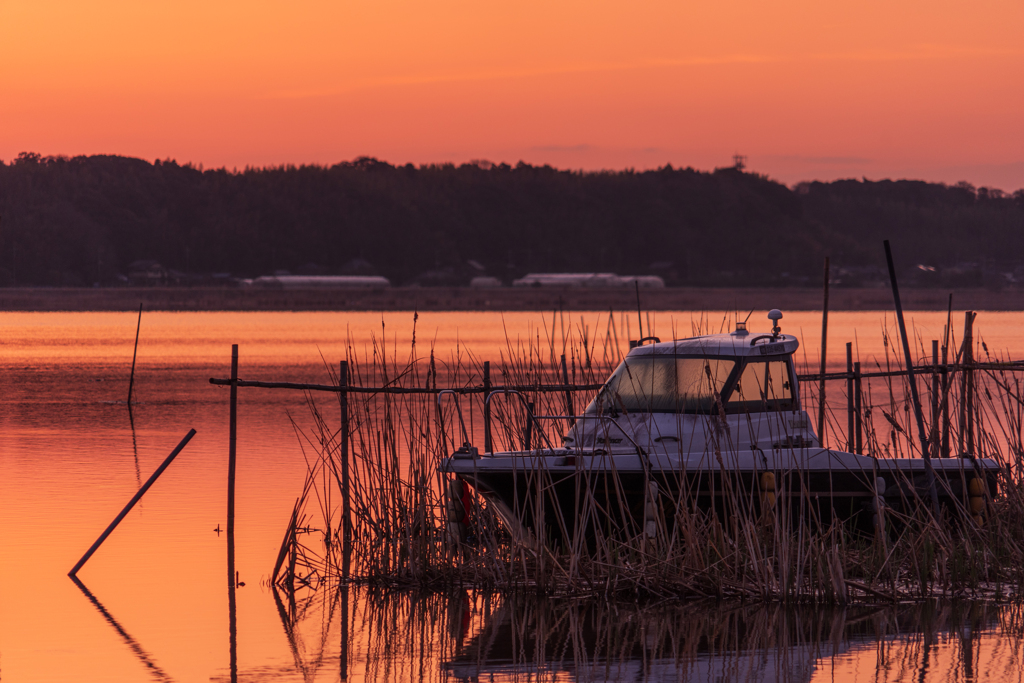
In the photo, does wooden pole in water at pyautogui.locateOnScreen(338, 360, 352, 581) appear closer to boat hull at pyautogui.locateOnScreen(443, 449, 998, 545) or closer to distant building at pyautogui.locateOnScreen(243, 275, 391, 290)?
boat hull at pyautogui.locateOnScreen(443, 449, 998, 545)

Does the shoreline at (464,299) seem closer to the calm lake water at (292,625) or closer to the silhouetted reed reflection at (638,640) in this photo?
the calm lake water at (292,625)

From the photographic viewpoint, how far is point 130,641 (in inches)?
420

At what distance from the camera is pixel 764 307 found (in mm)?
146375

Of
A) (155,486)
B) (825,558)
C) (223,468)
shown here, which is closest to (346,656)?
(825,558)

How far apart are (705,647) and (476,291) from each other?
5651 inches

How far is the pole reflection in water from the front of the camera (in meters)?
9.74

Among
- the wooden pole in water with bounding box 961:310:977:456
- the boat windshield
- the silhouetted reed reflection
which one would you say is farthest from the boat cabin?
the wooden pole in water with bounding box 961:310:977:456

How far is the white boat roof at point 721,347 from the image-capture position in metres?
13.1

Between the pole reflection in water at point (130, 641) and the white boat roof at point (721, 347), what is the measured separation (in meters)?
5.23

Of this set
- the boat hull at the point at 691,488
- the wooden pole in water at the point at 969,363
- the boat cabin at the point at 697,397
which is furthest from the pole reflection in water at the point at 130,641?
the wooden pole in water at the point at 969,363

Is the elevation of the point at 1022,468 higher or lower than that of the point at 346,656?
higher

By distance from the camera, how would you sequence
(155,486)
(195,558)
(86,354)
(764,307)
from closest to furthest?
(195,558)
(155,486)
(86,354)
(764,307)

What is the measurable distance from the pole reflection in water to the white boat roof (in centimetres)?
523

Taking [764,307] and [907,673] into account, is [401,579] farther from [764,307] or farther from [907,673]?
[764,307]
